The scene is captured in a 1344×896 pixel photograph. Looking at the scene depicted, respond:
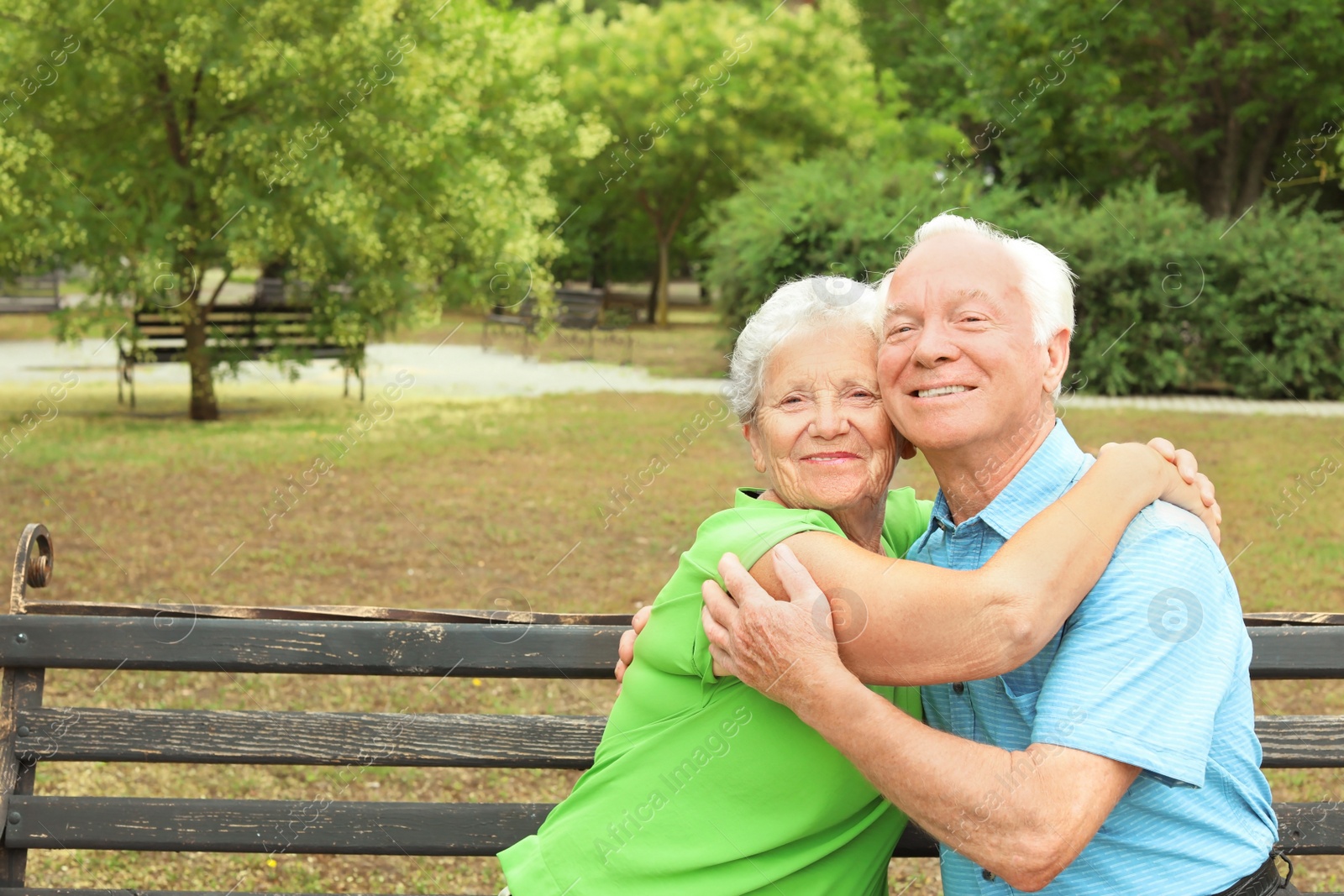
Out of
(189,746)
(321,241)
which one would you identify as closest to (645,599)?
(189,746)

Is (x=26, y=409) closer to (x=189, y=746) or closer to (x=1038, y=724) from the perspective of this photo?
(x=189, y=746)

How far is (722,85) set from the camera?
29562 millimetres

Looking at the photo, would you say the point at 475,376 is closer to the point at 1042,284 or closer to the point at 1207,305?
the point at 1207,305

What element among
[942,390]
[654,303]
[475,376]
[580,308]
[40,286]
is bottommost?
[475,376]

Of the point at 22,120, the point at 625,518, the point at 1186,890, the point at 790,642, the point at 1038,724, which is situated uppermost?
the point at 22,120

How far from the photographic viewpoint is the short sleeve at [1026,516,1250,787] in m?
1.82

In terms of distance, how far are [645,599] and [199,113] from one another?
29.8 feet

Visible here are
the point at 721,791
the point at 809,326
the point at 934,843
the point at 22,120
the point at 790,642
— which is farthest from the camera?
the point at 22,120

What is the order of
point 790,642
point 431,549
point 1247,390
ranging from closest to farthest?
point 790,642
point 431,549
point 1247,390

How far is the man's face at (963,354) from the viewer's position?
212cm

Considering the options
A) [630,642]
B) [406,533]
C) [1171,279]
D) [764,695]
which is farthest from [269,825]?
[1171,279]

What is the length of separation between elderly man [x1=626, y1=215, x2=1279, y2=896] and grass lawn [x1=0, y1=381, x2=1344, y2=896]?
2.08 ft

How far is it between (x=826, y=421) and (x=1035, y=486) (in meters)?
0.38

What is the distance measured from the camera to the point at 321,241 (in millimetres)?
13891
